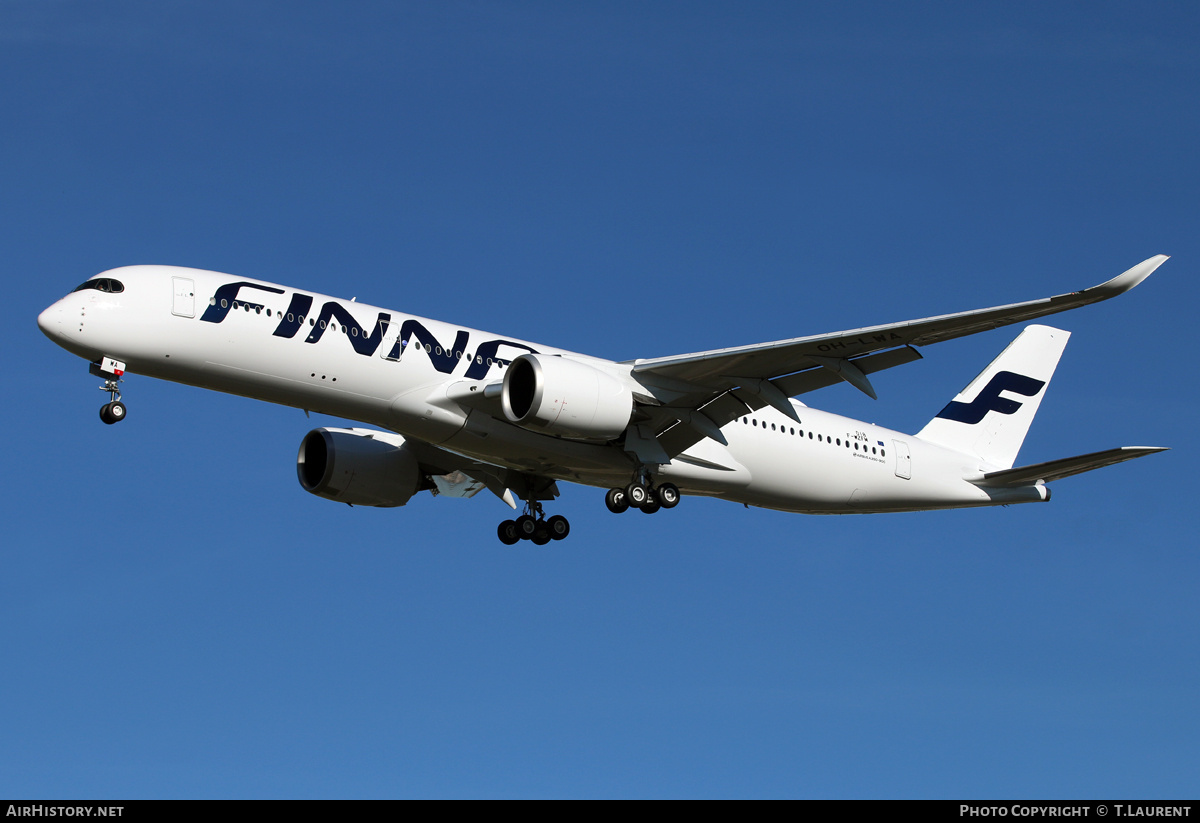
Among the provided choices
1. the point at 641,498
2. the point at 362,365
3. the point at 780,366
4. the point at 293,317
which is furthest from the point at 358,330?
the point at 780,366

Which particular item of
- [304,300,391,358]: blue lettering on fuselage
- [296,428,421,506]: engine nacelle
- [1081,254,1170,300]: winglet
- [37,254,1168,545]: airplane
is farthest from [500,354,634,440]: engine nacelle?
[1081,254,1170,300]: winglet

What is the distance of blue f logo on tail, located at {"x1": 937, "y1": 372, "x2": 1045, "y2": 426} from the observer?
37000 mm

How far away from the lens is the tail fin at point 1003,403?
3653 centimetres

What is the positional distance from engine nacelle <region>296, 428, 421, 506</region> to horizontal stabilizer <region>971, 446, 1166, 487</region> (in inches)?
603

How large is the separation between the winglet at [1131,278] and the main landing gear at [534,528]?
14.9 metres

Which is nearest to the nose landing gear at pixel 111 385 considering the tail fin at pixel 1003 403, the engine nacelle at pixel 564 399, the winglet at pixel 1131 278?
the engine nacelle at pixel 564 399

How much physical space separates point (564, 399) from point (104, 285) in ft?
31.2

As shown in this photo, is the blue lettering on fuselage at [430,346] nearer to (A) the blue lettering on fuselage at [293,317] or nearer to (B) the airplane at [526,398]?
(B) the airplane at [526,398]

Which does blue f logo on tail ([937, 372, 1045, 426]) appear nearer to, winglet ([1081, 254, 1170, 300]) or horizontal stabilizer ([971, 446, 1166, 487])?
horizontal stabilizer ([971, 446, 1166, 487])
